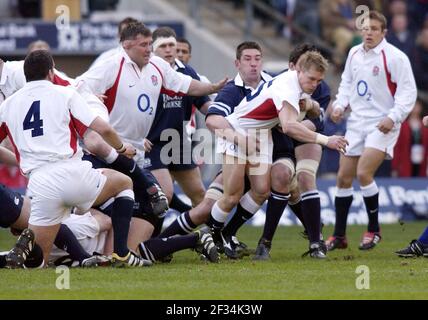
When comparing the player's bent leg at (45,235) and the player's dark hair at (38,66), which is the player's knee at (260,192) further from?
the player's dark hair at (38,66)

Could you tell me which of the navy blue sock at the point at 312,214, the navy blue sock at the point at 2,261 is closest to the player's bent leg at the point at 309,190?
the navy blue sock at the point at 312,214

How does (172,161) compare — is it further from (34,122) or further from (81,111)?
(34,122)

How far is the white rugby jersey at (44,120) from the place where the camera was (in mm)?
10016

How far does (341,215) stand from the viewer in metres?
13.2

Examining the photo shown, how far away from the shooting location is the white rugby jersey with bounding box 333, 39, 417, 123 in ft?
42.4

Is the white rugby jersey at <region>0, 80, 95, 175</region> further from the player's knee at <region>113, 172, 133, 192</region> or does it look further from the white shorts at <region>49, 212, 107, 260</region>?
the white shorts at <region>49, 212, 107, 260</region>

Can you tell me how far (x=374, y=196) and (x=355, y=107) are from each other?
1049 mm

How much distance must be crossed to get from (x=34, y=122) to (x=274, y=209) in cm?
271

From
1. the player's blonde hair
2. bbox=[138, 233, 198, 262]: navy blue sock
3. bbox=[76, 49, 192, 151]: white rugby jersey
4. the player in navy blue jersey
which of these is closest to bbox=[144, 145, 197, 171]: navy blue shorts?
bbox=[76, 49, 192, 151]: white rugby jersey

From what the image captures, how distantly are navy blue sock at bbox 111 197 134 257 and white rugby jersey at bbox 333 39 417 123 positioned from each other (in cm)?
368

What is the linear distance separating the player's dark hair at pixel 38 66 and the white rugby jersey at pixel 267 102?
2164 millimetres

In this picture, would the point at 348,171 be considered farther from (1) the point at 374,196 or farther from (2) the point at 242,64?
(2) the point at 242,64
